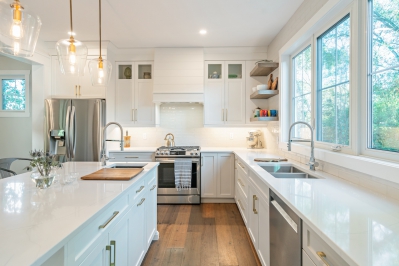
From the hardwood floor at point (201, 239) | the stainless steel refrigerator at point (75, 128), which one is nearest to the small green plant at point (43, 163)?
the hardwood floor at point (201, 239)

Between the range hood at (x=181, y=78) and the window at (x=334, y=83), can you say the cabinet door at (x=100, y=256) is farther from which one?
the range hood at (x=181, y=78)

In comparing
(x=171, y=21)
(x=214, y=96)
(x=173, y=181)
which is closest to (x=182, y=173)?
(x=173, y=181)

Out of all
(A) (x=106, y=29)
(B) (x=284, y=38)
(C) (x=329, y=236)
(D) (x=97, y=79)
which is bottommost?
(C) (x=329, y=236)

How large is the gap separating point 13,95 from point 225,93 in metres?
3.93

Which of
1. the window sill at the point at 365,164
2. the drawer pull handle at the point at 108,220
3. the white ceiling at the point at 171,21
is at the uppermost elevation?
the white ceiling at the point at 171,21

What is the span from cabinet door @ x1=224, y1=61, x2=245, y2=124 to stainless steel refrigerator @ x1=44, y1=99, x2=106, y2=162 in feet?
6.89

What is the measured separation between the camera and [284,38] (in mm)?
2961

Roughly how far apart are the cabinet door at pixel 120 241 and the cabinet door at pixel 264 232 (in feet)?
3.42

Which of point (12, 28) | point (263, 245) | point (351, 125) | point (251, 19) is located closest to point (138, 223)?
point (263, 245)

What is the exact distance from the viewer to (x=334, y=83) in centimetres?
198

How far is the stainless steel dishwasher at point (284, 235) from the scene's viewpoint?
1.14 metres

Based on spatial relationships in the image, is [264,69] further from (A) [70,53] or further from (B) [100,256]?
(B) [100,256]

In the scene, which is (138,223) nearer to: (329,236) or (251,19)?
(329,236)

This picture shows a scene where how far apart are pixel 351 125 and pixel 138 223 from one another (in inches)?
72.2
